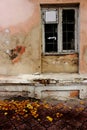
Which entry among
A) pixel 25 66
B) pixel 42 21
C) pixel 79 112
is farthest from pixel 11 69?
pixel 79 112

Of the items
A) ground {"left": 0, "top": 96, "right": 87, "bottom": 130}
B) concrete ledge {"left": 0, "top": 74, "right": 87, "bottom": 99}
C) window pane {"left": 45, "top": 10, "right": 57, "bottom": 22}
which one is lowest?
ground {"left": 0, "top": 96, "right": 87, "bottom": 130}

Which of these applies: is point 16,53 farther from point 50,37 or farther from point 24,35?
point 50,37

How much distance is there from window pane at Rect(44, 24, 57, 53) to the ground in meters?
1.51

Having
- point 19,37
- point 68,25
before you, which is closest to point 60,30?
point 68,25

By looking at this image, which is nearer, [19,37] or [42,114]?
[42,114]

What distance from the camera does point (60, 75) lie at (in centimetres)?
790

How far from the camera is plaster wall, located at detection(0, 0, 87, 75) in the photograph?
7699 millimetres

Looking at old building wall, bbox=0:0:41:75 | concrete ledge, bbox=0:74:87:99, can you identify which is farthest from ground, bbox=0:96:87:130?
old building wall, bbox=0:0:41:75

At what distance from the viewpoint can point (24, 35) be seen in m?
7.77

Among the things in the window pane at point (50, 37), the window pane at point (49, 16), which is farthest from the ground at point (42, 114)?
the window pane at point (49, 16)

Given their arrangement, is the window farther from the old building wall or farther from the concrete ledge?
the concrete ledge

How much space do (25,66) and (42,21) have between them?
136 centimetres

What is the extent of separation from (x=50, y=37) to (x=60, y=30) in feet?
1.14

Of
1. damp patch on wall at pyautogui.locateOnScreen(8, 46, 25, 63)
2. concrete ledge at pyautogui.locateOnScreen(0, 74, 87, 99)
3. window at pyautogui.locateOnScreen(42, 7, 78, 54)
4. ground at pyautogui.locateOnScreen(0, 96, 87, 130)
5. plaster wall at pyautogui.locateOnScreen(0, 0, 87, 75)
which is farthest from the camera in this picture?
window at pyautogui.locateOnScreen(42, 7, 78, 54)
